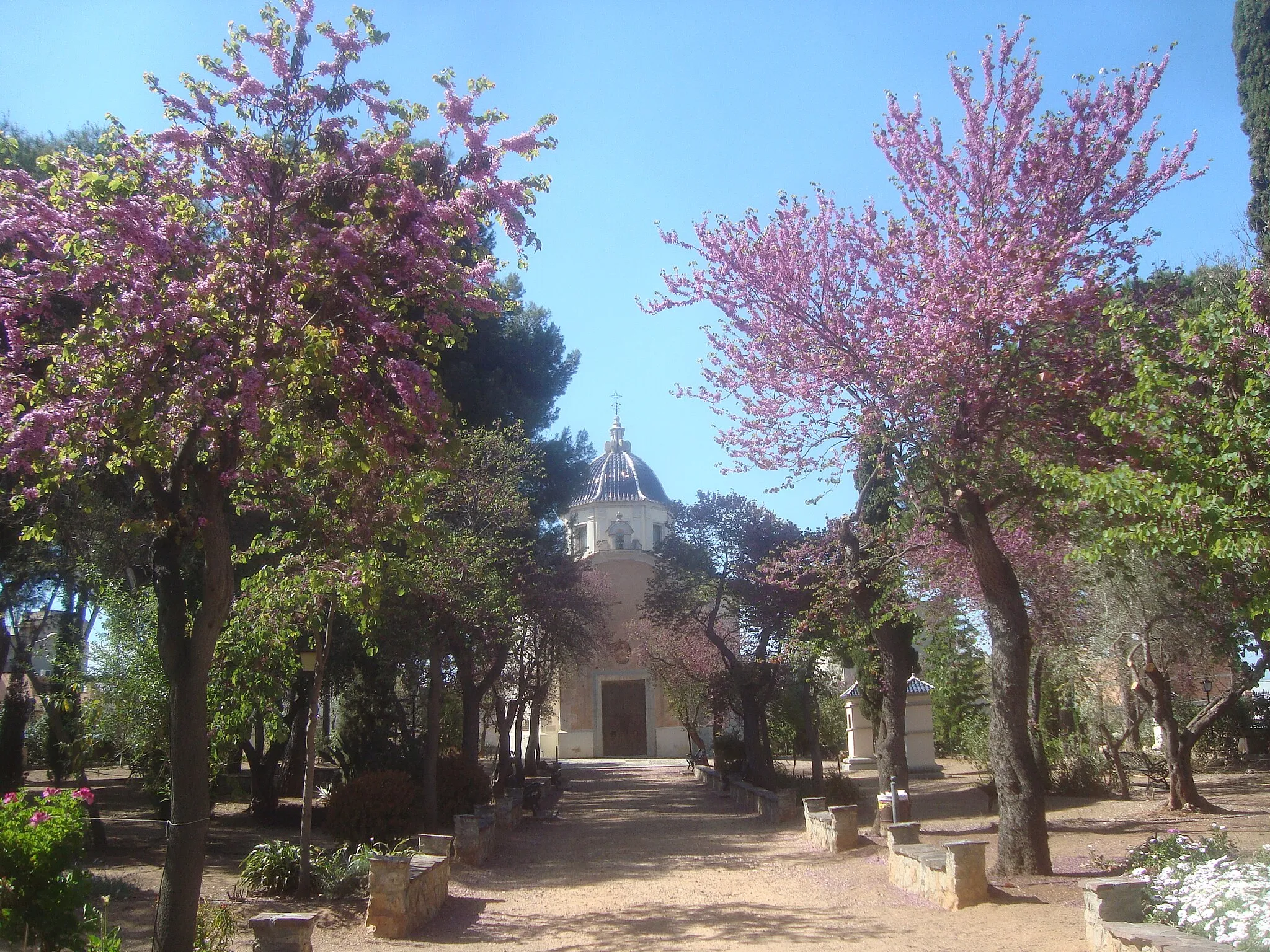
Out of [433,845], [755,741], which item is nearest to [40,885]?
[433,845]

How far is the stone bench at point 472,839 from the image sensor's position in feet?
42.2

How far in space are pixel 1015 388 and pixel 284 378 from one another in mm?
7307

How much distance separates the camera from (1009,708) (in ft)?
33.6

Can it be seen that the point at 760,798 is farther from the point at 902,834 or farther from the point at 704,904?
the point at 704,904

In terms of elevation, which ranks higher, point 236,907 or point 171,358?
point 171,358

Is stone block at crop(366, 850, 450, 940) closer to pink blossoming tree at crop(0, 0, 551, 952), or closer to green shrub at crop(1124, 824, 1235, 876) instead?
pink blossoming tree at crop(0, 0, 551, 952)

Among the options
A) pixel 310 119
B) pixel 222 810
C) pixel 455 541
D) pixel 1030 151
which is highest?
pixel 1030 151

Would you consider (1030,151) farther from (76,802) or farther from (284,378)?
(76,802)

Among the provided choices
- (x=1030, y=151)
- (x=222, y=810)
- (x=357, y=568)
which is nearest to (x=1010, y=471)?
(x=1030, y=151)

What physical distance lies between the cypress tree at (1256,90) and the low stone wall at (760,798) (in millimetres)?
11494

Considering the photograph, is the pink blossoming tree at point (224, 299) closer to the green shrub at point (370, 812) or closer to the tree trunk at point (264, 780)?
the green shrub at point (370, 812)

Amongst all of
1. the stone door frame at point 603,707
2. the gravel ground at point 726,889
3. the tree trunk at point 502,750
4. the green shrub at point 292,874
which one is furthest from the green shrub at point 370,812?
the stone door frame at point 603,707

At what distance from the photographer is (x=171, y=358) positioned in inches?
254

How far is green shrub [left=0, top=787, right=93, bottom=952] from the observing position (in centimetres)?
555
